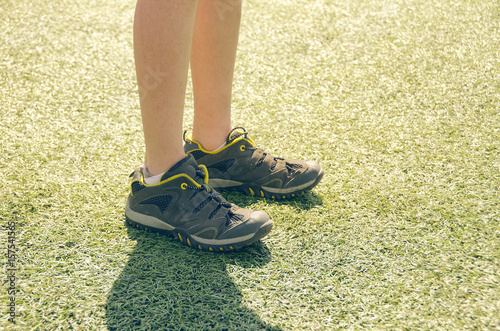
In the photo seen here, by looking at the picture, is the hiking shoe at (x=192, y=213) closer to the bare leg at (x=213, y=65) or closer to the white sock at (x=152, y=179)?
the white sock at (x=152, y=179)

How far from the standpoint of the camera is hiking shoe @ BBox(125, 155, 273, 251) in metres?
1.31

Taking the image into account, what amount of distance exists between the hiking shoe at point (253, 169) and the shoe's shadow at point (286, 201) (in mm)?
18

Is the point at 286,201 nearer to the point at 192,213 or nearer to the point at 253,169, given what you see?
the point at 253,169

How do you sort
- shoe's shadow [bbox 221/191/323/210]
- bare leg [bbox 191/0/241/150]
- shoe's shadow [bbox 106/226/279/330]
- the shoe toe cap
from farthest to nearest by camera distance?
1. shoe's shadow [bbox 221/191/323/210]
2. bare leg [bbox 191/0/241/150]
3. the shoe toe cap
4. shoe's shadow [bbox 106/226/279/330]

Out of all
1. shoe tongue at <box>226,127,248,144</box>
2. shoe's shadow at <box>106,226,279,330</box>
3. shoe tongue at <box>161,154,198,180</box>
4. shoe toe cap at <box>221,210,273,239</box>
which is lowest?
shoe's shadow at <box>106,226,279,330</box>

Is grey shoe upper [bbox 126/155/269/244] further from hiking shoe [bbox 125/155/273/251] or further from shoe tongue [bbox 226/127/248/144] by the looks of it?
shoe tongue [bbox 226/127/248/144]

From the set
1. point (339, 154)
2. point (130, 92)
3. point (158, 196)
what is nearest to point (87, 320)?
point (158, 196)

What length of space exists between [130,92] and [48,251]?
942mm

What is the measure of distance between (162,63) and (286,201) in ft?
1.85

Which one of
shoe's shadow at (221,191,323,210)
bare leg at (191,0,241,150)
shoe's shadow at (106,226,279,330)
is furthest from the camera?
shoe's shadow at (221,191,323,210)

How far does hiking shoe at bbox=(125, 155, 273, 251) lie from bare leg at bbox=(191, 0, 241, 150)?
0.56 feet

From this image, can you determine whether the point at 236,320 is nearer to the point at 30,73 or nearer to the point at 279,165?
the point at 279,165

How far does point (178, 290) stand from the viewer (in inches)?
47.3

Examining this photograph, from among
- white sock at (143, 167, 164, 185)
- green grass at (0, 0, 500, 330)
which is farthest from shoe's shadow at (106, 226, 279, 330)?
white sock at (143, 167, 164, 185)
